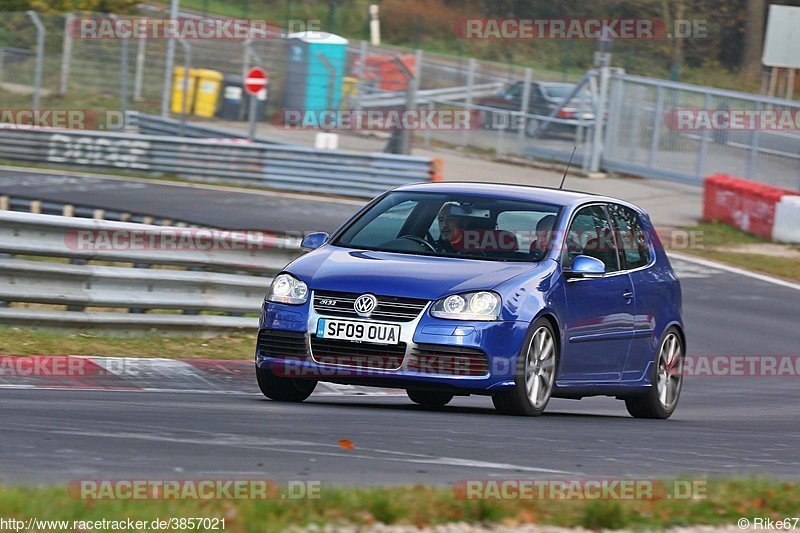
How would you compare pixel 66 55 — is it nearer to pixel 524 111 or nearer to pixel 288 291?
pixel 524 111

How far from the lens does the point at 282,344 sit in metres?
9.14

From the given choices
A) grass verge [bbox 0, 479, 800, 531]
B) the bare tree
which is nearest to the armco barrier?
grass verge [bbox 0, 479, 800, 531]

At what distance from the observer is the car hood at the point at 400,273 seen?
29.0 feet

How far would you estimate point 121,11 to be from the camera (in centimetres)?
4528

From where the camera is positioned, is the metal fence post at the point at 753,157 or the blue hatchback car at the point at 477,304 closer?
the blue hatchback car at the point at 477,304

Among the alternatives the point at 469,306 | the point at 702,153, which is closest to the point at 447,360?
the point at 469,306

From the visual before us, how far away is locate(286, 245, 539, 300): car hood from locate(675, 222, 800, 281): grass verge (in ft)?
44.9

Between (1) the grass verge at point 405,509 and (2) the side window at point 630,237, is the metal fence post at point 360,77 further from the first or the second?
(1) the grass verge at point 405,509

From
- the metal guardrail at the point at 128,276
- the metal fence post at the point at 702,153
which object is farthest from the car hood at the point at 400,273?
the metal fence post at the point at 702,153

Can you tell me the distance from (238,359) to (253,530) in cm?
759

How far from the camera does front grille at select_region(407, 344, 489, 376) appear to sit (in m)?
8.77

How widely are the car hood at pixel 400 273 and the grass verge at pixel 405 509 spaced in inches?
111

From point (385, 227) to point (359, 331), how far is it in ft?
4.25

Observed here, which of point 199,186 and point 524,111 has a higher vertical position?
point 524,111
